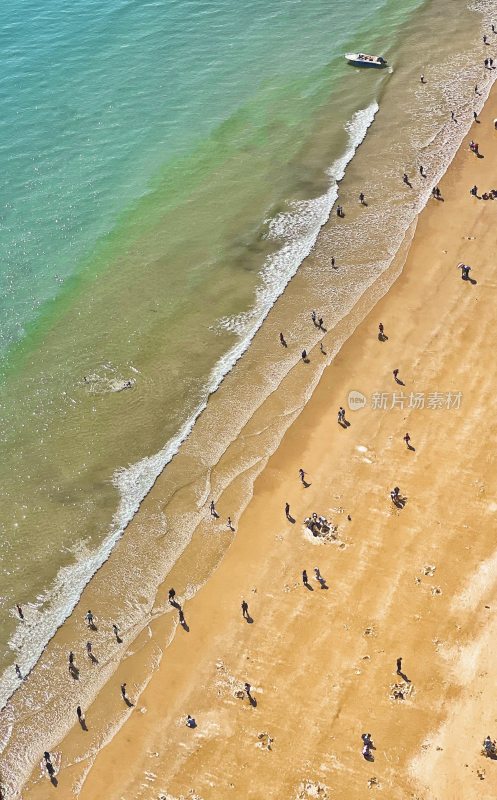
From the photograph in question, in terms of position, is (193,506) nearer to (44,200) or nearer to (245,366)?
(245,366)

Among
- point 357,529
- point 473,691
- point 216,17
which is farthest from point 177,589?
point 216,17

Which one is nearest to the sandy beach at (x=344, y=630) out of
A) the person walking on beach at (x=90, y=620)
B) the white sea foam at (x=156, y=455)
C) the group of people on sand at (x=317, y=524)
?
the group of people on sand at (x=317, y=524)

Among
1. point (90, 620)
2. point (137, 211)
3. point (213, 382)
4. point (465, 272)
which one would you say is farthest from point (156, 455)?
point (137, 211)

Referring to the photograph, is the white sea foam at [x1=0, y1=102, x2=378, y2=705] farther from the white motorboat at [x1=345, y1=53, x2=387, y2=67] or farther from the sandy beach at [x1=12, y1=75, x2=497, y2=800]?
the white motorboat at [x1=345, y1=53, x2=387, y2=67]

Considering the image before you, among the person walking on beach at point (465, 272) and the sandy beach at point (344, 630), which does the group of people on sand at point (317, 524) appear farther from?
the person walking on beach at point (465, 272)

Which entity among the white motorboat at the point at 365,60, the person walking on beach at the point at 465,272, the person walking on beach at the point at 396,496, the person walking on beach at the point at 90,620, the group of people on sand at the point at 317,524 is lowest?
the person walking on beach at the point at 90,620
